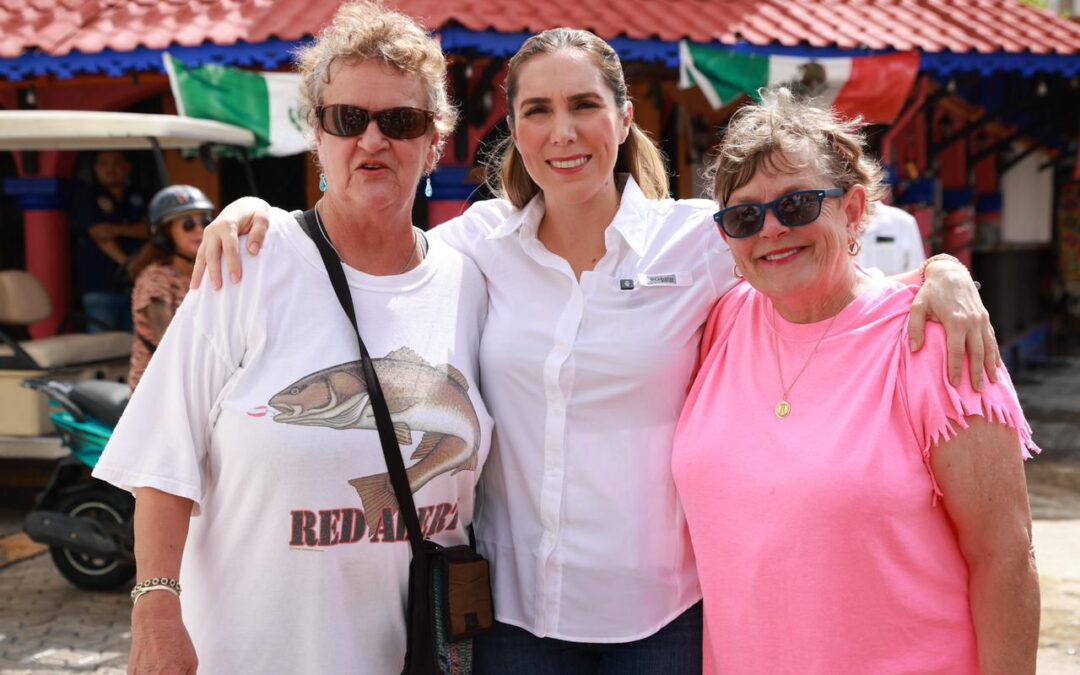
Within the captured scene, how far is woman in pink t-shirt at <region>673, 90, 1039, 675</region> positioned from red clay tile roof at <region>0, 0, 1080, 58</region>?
5.50 meters

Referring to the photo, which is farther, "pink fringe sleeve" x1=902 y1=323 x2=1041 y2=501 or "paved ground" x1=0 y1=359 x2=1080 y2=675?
"paved ground" x1=0 y1=359 x2=1080 y2=675

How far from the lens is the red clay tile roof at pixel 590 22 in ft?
25.5

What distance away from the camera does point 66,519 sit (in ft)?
18.8

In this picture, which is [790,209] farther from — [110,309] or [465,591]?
[110,309]

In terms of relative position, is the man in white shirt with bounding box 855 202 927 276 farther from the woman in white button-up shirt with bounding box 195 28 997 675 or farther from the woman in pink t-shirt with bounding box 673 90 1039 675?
the woman in pink t-shirt with bounding box 673 90 1039 675

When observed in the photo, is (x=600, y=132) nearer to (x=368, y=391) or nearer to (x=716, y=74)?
(x=368, y=391)

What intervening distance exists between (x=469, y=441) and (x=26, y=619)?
4.20 m

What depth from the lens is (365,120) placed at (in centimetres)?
239

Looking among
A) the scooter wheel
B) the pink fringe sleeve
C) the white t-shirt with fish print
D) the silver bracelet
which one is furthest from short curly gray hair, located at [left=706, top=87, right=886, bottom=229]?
the scooter wheel

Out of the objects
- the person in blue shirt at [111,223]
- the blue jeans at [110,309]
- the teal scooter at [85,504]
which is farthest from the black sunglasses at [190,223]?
the blue jeans at [110,309]

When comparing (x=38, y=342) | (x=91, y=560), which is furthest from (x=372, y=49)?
(x=38, y=342)

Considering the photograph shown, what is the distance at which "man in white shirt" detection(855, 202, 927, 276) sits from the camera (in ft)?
22.6

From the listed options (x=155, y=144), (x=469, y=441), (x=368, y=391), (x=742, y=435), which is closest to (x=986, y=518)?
(x=742, y=435)

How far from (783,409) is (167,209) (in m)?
4.56
